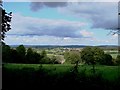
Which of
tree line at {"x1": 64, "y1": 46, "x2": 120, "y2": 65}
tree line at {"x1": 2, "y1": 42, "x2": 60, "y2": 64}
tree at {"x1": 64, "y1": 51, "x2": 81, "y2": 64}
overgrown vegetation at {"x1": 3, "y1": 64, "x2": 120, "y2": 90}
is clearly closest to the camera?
overgrown vegetation at {"x1": 3, "y1": 64, "x2": 120, "y2": 90}

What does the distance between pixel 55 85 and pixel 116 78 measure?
1.30 meters

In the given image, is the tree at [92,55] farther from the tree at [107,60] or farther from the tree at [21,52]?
the tree at [21,52]

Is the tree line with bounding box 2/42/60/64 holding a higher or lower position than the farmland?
higher

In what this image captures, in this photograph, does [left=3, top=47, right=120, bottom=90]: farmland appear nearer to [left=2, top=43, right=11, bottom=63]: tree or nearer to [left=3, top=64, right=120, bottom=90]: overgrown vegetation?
[left=3, top=64, right=120, bottom=90]: overgrown vegetation

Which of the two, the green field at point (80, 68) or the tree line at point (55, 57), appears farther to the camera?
the tree line at point (55, 57)

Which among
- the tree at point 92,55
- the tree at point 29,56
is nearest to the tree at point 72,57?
the tree at point 92,55

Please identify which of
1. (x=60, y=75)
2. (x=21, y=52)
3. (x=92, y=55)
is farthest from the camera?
(x=21, y=52)

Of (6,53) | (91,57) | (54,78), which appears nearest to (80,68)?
(91,57)

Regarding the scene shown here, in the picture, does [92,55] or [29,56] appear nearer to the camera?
[92,55]

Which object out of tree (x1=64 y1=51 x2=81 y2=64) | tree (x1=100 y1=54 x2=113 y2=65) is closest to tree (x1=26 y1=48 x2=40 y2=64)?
tree (x1=64 y1=51 x2=81 y2=64)

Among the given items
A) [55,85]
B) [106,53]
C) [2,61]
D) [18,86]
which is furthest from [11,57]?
[106,53]

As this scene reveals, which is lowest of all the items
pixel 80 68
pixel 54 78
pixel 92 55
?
pixel 54 78

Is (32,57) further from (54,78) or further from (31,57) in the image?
(54,78)

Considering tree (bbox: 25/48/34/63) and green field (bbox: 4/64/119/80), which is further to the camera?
tree (bbox: 25/48/34/63)
